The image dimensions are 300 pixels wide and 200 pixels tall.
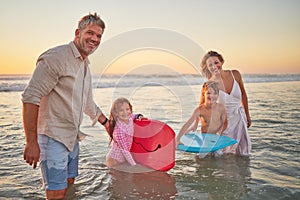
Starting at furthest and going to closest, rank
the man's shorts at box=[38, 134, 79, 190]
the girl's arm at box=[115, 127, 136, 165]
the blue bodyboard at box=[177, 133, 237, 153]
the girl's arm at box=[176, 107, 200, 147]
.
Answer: the girl's arm at box=[176, 107, 200, 147] < the blue bodyboard at box=[177, 133, 237, 153] < the girl's arm at box=[115, 127, 136, 165] < the man's shorts at box=[38, 134, 79, 190]

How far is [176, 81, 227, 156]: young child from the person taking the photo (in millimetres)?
4250

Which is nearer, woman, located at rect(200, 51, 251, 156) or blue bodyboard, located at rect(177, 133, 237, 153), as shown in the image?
blue bodyboard, located at rect(177, 133, 237, 153)

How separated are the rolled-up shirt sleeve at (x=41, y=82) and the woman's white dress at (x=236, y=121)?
102 inches

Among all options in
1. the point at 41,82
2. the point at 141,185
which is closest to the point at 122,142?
the point at 141,185

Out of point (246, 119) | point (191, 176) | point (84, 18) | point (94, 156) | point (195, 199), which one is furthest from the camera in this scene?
point (246, 119)

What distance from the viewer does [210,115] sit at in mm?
4441

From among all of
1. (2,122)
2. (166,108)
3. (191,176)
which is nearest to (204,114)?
(191,176)

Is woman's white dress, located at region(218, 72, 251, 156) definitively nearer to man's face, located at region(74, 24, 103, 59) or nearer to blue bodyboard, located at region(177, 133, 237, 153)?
blue bodyboard, located at region(177, 133, 237, 153)

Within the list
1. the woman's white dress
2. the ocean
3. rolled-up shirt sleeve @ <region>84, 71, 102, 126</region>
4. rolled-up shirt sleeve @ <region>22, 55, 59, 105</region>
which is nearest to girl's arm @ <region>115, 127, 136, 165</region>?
the ocean

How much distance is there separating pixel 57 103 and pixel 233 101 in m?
2.70

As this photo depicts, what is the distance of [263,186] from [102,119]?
1771 mm

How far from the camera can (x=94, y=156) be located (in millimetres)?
4352

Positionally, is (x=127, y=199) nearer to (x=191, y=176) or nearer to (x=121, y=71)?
(x=191, y=176)

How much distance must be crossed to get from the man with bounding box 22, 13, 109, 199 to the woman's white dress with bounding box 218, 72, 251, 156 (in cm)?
230
